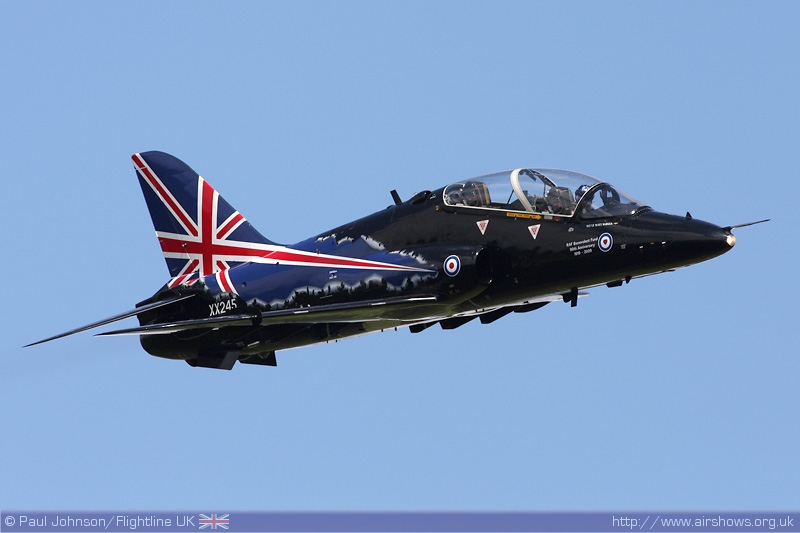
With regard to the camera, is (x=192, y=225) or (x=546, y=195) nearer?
(x=546, y=195)

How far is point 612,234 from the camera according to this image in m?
23.7

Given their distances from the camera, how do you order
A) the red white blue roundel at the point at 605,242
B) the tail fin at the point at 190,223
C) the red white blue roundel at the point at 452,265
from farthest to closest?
1. the tail fin at the point at 190,223
2. the red white blue roundel at the point at 452,265
3. the red white blue roundel at the point at 605,242

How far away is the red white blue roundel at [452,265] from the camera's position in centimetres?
2441

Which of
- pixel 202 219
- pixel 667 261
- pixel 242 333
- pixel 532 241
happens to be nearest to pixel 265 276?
pixel 242 333

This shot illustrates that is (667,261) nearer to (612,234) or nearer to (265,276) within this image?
(612,234)

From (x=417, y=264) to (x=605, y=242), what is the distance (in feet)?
12.2

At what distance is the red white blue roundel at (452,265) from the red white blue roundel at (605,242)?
2637mm

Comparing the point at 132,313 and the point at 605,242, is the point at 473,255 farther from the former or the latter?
the point at 132,313

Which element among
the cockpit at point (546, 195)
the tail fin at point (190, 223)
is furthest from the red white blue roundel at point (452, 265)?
the tail fin at point (190, 223)

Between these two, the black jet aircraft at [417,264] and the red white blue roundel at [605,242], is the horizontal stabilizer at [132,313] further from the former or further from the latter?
the red white blue roundel at [605,242]

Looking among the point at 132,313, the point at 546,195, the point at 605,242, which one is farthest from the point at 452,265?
the point at 132,313

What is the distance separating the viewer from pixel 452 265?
24.5m

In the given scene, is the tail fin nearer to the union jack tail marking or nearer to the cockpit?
the union jack tail marking

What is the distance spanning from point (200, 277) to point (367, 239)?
4776 mm
